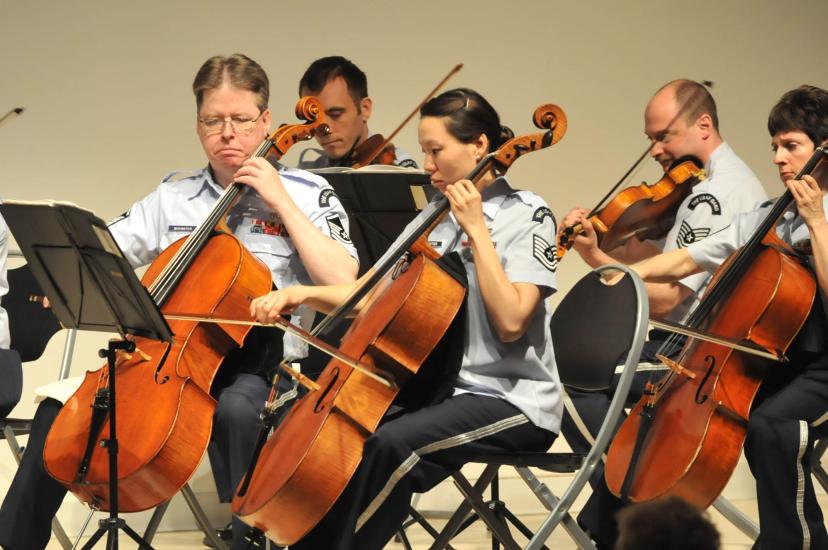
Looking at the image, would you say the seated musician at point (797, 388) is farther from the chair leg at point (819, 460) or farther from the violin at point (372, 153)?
the violin at point (372, 153)

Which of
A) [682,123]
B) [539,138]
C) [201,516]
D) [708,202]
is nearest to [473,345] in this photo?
[539,138]

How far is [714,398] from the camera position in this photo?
7.70 ft

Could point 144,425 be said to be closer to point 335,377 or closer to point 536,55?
point 335,377

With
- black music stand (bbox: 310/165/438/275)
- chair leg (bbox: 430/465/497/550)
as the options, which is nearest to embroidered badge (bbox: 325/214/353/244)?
black music stand (bbox: 310/165/438/275)

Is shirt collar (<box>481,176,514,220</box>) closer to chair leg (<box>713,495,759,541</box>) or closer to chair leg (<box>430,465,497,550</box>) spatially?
chair leg (<box>430,465,497,550</box>)

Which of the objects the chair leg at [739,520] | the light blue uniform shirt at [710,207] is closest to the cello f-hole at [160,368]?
the chair leg at [739,520]

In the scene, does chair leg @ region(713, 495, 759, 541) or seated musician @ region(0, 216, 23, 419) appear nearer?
chair leg @ region(713, 495, 759, 541)

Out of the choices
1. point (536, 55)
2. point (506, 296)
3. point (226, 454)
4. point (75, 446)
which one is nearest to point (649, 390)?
point (506, 296)

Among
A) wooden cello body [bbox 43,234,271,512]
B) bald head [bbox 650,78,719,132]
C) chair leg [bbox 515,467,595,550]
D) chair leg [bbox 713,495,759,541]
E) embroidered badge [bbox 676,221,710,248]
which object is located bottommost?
wooden cello body [bbox 43,234,271,512]

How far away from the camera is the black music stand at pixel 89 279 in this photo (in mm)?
2061

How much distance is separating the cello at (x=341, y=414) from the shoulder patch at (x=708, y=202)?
3.64ft

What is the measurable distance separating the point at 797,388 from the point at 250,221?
4.32 feet

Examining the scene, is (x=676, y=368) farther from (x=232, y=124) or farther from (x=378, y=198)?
(x=232, y=124)

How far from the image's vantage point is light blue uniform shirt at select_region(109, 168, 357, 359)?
9.16ft
